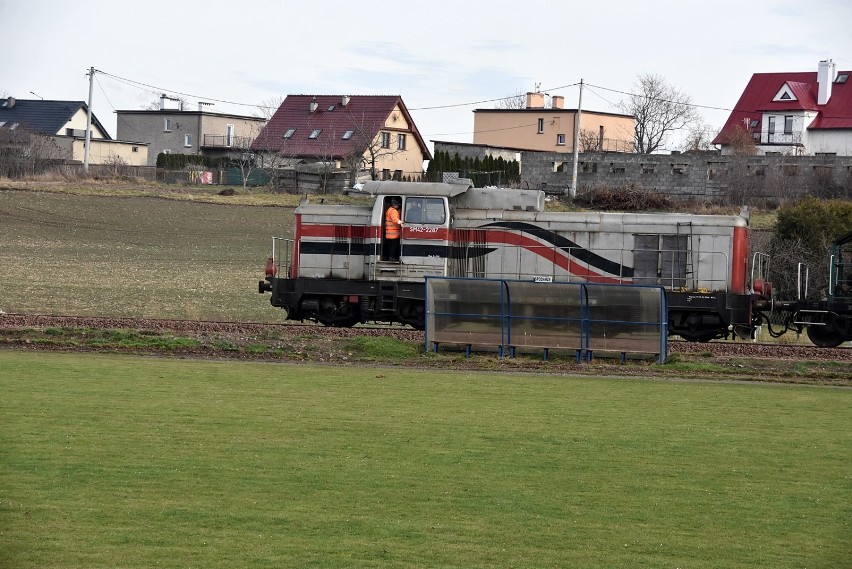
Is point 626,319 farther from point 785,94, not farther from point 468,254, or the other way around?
point 785,94

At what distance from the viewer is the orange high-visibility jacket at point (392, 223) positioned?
23797mm

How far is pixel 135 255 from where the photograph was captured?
148ft

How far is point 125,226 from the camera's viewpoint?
5350cm

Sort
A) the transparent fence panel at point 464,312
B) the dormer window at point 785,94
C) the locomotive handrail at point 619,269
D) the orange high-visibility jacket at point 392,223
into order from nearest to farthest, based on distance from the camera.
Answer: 1. the transparent fence panel at point 464,312
2. the locomotive handrail at point 619,269
3. the orange high-visibility jacket at point 392,223
4. the dormer window at point 785,94

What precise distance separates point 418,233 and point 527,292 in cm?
367

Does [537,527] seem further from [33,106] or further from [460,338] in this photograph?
[33,106]

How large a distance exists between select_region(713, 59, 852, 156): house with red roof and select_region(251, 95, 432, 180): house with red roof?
80.8 ft

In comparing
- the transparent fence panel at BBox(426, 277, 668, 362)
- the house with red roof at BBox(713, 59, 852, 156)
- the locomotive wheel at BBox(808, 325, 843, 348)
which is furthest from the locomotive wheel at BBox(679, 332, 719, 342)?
the house with red roof at BBox(713, 59, 852, 156)

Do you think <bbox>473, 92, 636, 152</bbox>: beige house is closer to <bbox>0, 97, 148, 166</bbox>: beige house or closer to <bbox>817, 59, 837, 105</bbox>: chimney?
<bbox>817, 59, 837, 105</bbox>: chimney

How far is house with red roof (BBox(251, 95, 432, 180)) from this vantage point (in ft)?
232

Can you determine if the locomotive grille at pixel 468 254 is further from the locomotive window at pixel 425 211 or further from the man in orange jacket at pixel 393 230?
the man in orange jacket at pixel 393 230

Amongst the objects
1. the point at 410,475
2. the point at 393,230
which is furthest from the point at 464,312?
the point at 410,475

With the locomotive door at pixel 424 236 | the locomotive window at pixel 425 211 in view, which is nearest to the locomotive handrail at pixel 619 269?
the locomotive door at pixel 424 236

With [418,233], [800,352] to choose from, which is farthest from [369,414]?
[800,352]
